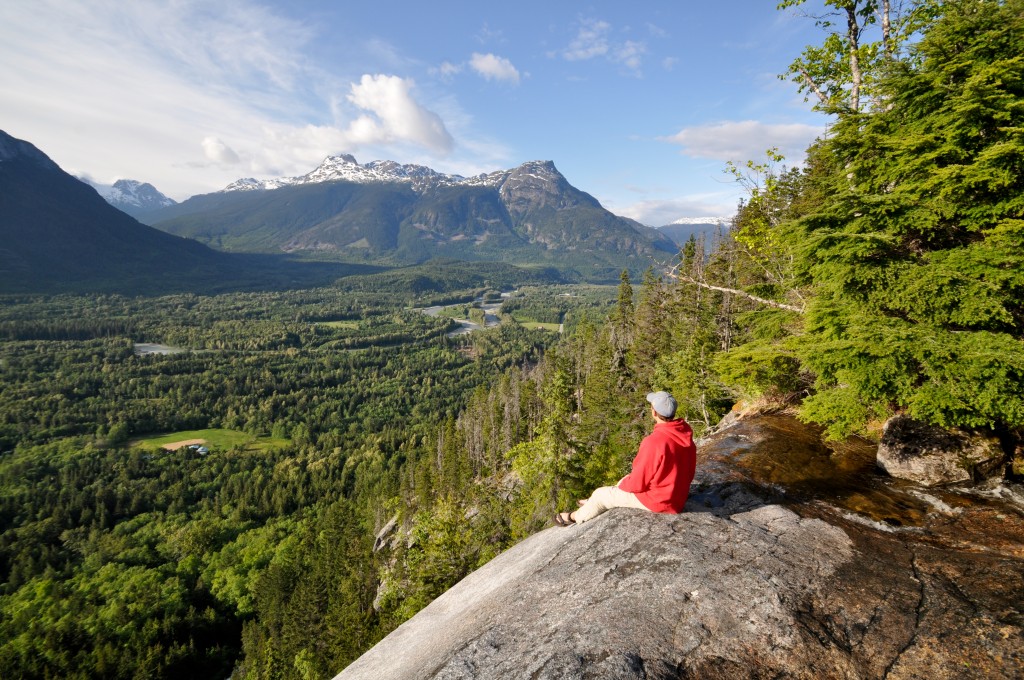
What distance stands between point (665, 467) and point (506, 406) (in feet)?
211

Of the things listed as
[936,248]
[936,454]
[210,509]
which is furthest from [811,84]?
[210,509]

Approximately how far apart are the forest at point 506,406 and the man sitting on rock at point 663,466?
3.39 metres

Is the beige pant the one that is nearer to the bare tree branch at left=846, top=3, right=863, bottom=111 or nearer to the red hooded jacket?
the red hooded jacket

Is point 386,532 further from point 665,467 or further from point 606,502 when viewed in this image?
point 665,467

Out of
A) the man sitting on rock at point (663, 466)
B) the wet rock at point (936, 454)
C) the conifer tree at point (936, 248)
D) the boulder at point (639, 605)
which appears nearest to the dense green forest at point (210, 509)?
the boulder at point (639, 605)

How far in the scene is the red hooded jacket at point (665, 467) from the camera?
709cm

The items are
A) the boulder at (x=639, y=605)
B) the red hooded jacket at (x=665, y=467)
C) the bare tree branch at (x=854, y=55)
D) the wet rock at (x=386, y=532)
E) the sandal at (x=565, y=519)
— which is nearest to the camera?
the boulder at (x=639, y=605)

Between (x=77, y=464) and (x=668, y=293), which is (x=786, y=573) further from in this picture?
(x=77, y=464)

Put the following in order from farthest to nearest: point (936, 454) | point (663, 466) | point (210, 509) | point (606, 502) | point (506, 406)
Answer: point (210, 509)
point (506, 406)
point (936, 454)
point (606, 502)
point (663, 466)

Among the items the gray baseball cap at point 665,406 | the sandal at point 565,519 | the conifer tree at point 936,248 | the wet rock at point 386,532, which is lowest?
the wet rock at point 386,532

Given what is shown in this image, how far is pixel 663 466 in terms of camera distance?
23.7ft

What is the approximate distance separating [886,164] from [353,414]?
473 feet

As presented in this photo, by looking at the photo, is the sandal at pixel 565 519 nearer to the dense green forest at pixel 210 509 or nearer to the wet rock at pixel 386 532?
the dense green forest at pixel 210 509

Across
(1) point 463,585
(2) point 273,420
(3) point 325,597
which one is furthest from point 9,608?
(1) point 463,585
